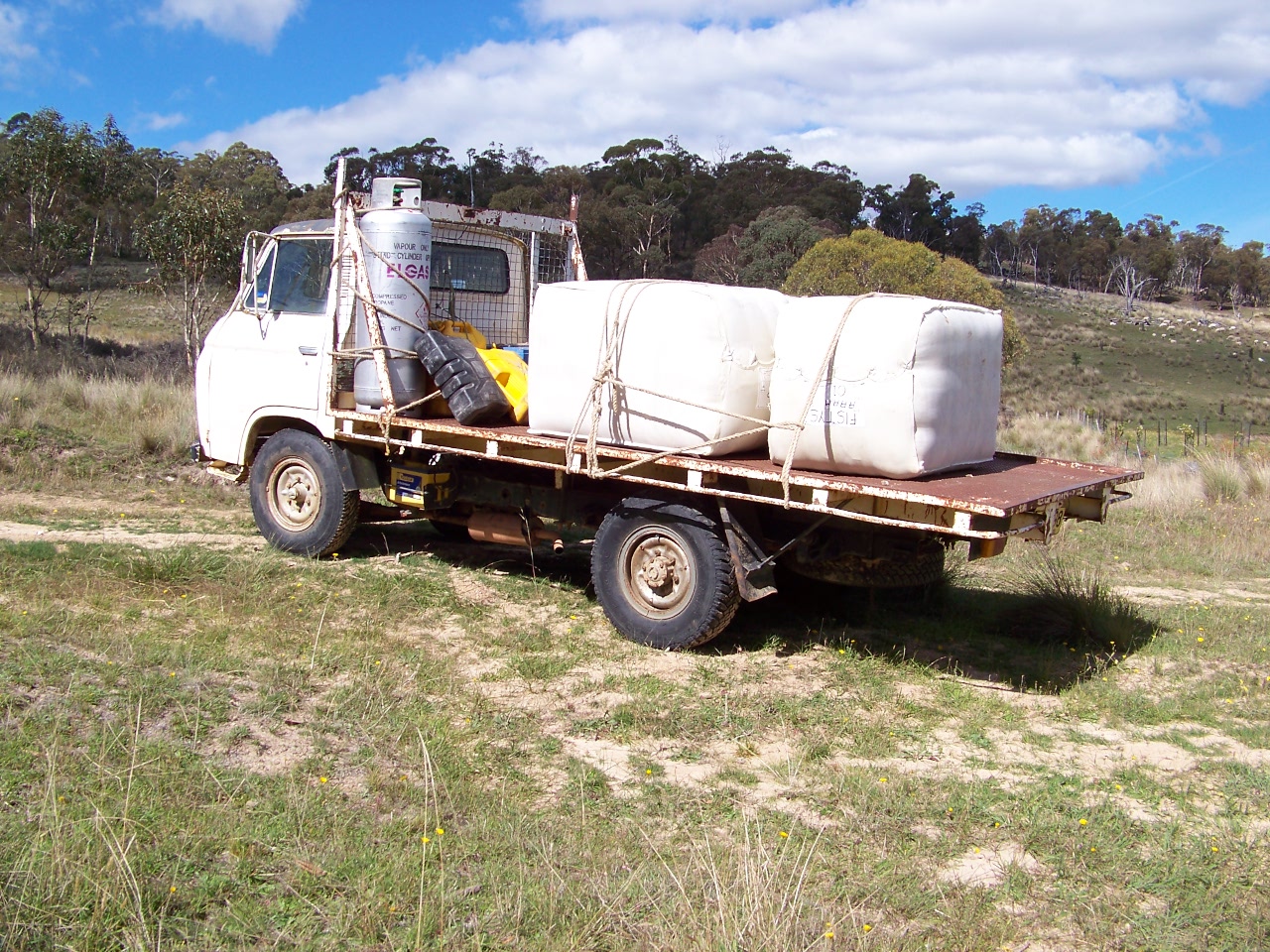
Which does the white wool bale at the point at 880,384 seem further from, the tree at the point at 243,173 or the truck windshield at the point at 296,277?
the tree at the point at 243,173

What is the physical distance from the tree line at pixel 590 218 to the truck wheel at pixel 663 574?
4.05 metres

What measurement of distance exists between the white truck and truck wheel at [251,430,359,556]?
15mm

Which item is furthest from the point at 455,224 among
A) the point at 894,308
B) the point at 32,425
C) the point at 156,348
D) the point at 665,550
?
the point at 156,348

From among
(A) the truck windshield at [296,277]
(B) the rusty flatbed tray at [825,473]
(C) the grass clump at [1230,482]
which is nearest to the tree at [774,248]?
(C) the grass clump at [1230,482]

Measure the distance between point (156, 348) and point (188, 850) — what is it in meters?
23.4

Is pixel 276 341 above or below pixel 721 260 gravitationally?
below

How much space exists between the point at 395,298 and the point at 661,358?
7.82 feet

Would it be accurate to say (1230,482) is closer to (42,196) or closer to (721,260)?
(721,260)

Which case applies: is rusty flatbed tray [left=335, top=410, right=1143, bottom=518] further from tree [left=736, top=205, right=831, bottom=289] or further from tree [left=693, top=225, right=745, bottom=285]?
tree [left=693, top=225, right=745, bottom=285]

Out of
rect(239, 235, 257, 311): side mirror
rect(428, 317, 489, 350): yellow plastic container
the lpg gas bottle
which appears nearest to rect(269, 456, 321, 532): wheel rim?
the lpg gas bottle

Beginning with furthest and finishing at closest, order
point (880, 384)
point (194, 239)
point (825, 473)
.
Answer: point (194, 239) < point (825, 473) < point (880, 384)

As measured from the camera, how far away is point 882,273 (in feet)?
79.4

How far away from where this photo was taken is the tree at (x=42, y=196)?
21.5 metres

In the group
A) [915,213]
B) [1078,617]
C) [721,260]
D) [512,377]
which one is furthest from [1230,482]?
[915,213]
